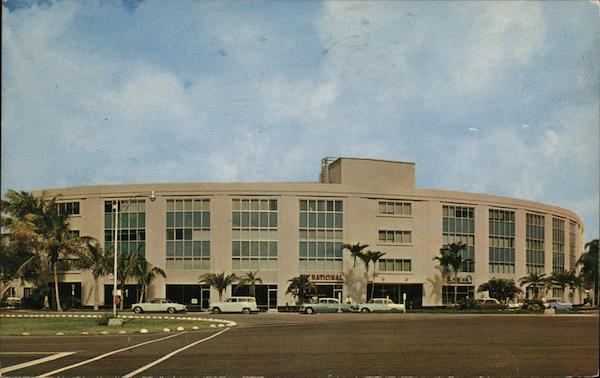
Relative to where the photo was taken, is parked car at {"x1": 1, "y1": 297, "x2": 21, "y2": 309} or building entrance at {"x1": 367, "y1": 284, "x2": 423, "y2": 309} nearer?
parked car at {"x1": 1, "y1": 297, "x2": 21, "y2": 309}

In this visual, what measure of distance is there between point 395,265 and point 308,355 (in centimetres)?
5128

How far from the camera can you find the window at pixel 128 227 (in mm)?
66812

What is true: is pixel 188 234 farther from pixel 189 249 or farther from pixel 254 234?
pixel 254 234

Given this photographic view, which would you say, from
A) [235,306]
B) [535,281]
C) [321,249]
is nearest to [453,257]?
Answer: [535,281]

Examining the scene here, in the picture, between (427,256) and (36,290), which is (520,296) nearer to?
(427,256)

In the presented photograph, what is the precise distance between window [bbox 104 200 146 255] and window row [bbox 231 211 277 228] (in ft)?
31.1

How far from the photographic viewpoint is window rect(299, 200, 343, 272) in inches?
2650

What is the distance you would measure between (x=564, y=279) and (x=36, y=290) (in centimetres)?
5540

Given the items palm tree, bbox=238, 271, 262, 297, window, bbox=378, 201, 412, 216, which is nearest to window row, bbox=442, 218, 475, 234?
window, bbox=378, 201, 412, 216

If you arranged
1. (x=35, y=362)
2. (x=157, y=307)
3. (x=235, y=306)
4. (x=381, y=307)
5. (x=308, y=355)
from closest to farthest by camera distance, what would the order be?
(x=35, y=362) → (x=308, y=355) → (x=157, y=307) → (x=235, y=306) → (x=381, y=307)

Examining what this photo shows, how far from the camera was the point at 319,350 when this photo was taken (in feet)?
66.6

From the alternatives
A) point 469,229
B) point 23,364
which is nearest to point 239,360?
point 23,364

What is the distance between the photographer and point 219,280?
63.9m

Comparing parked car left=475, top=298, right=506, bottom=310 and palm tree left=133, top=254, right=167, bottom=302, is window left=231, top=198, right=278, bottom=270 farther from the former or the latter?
parked car left=475, top=298, right=506, bottom=310
